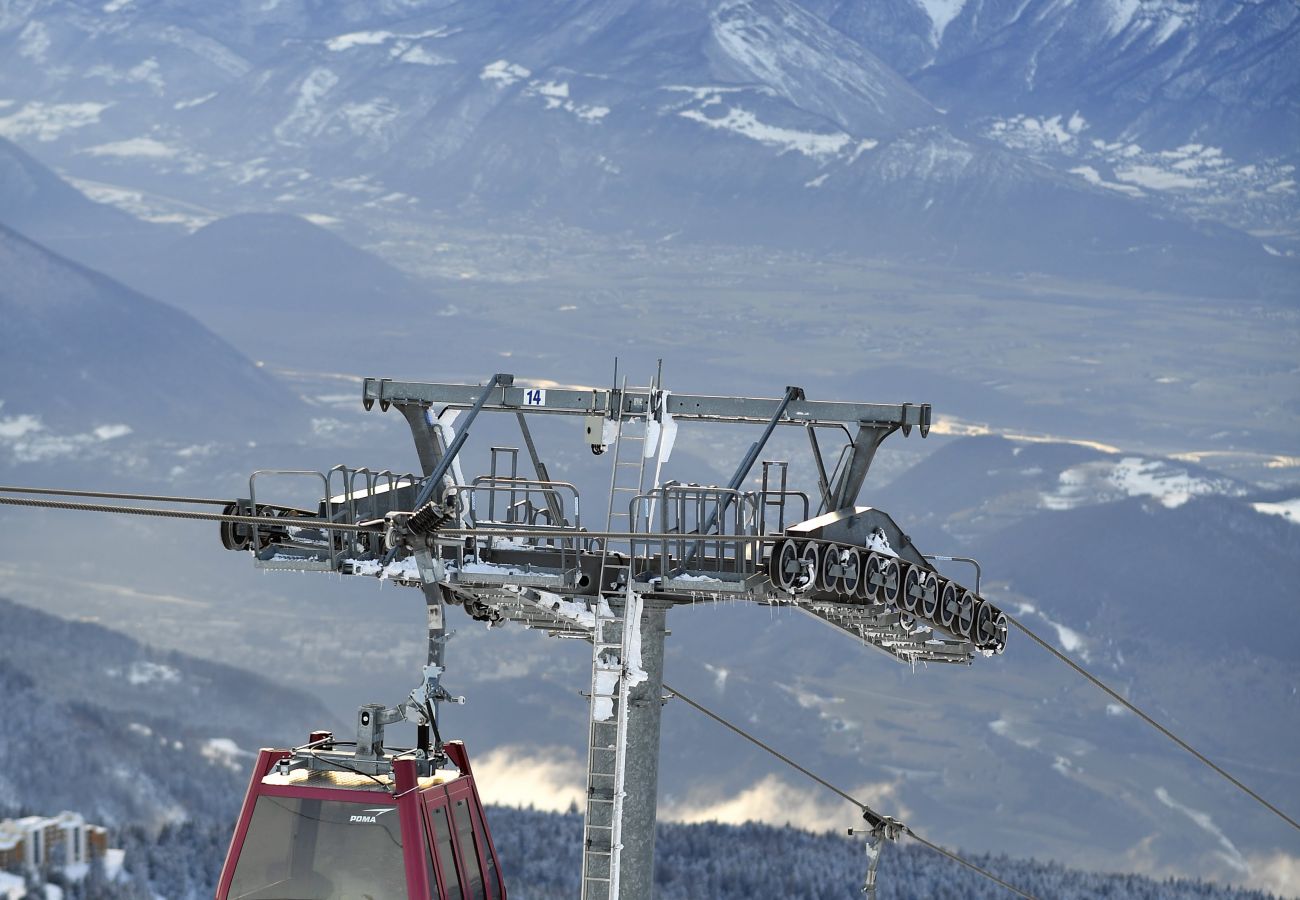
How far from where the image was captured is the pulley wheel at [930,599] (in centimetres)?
3438

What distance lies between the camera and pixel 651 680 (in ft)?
113

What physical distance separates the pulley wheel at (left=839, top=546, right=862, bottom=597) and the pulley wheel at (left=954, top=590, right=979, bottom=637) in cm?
414

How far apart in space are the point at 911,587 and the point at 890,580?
0.87 metres

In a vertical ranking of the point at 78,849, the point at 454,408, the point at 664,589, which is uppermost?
the point at 454,408

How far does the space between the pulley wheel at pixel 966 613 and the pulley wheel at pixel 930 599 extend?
3.58 ft

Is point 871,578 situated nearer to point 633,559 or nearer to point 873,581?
point 873,581

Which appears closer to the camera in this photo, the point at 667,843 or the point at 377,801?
the point at 377,801

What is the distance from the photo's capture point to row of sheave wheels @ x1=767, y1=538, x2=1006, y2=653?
31.6m

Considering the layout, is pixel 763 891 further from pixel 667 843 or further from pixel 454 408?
pixel 454 408

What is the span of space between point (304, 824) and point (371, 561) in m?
7.37

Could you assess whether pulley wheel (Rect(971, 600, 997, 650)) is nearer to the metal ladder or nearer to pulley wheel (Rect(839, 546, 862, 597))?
pulley wheel (Rect(839, 546, 862, 597))

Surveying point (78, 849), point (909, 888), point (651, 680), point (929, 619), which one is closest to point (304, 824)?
point (651, 680)

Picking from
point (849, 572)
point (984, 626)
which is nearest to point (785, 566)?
point (849, 572)

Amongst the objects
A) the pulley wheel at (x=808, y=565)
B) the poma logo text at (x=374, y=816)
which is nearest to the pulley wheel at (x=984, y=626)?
the pulley wheel at (x=808, y=565)
